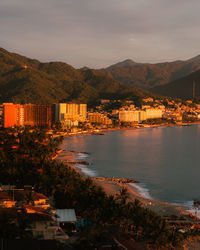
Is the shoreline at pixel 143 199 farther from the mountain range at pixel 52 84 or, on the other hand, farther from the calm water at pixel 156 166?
the mountain range at pixel 52 84

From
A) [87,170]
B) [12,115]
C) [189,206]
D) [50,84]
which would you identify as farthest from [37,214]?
[50,84]

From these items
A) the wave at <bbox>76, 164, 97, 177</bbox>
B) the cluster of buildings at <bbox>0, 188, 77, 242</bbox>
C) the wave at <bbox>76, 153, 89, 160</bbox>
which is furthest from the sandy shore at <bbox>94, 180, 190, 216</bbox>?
the wave at <bbox>76, 153, 89, 160</bbox>

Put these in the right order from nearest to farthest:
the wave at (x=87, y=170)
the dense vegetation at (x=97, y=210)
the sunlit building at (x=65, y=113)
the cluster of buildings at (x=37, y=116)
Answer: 1. the dense vegetation at (x=97, y=210)
2. the wave at (x=87, y=170)
3. the cluster of buildings at (x=37, y=116)
4. the sunlit building at (x=65, y=113)

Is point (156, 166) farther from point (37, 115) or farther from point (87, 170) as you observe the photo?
point (37, 115)

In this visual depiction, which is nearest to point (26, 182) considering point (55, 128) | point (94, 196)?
point (94, 196)

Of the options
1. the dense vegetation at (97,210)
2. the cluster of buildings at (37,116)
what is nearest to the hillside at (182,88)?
the cluster of buildings at (37,116)
